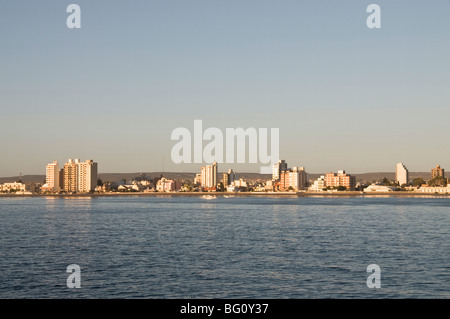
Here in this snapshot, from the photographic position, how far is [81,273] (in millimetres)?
31984

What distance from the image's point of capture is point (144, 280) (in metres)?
29.2

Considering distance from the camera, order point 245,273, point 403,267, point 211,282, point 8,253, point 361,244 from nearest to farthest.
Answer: point 211,282 → point 245,273 → point 403,267 → point 8,253 → point 361,244

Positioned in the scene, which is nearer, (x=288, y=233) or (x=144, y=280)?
(x=144, y=280)

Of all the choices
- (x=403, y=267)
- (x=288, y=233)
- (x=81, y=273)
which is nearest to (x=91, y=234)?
(x=288, y=233)
